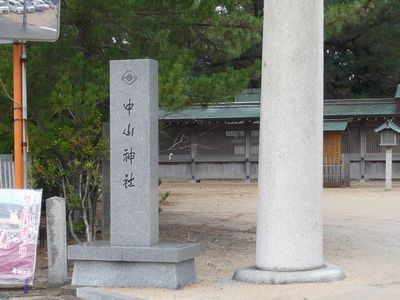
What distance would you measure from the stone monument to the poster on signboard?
53 centimetres

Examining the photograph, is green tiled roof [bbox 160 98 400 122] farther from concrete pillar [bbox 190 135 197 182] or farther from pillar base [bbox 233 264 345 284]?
pillar base [bbox 233 264 345 284]

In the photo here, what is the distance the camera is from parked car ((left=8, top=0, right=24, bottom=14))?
9.08 metres

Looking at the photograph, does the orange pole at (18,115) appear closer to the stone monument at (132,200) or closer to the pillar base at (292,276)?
the stone monument at (132,200)

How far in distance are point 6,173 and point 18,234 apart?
305 cm

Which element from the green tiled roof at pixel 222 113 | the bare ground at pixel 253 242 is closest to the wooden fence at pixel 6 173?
the bare ground at pixel 253 242

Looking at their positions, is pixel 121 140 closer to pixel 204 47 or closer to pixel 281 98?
pixel 281 98

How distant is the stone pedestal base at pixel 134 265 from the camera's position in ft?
25.7

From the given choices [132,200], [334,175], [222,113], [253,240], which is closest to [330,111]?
[334,175]

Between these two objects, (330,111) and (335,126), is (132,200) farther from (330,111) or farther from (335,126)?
(330,111)

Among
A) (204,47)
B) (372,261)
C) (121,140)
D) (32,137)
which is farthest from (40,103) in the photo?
(372,261)

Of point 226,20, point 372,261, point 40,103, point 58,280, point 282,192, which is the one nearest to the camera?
point 282,192

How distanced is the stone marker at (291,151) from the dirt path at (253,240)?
38cm

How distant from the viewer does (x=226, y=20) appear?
40.6 ft

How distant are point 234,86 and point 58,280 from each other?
431 cm
